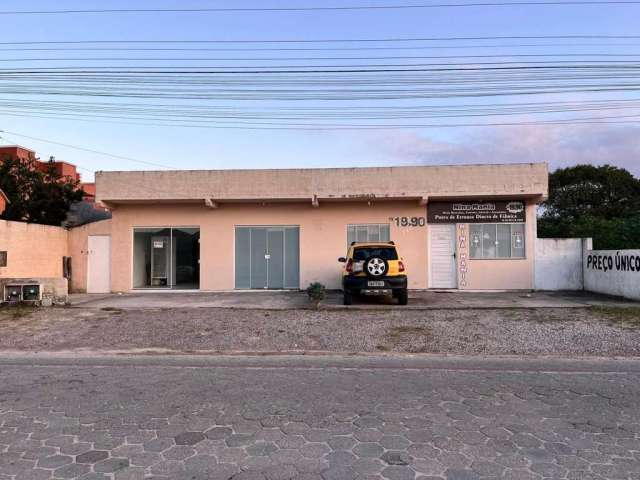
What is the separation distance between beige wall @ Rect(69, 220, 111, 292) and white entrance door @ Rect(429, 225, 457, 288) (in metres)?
12.4

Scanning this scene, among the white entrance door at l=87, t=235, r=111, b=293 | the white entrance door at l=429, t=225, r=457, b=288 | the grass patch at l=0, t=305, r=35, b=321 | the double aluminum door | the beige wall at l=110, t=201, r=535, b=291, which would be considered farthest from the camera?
the white entrance door at l=87, t=235, r=111, b=293

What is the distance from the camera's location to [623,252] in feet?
51.0

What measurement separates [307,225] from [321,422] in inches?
557

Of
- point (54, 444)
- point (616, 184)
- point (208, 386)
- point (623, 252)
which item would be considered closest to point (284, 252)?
point (623, 252)

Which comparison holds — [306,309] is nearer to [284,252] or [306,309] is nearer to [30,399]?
[284,252]

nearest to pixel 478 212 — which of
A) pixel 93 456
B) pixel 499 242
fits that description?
pixel 499 242

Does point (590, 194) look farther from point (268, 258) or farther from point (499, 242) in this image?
point (268, 258)

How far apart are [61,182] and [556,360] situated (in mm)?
22512

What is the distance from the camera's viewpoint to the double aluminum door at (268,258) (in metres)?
18.8

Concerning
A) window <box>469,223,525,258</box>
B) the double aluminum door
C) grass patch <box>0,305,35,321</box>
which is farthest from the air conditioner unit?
window <box>469,223,525,258</box>

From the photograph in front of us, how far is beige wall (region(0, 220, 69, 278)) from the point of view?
16281 mm

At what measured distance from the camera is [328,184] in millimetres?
17969

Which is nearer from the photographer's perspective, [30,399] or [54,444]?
[54,444]

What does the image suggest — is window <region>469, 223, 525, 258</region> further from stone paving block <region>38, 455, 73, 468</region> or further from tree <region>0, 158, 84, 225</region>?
tree <region>0, 158, 84, 225</region>
